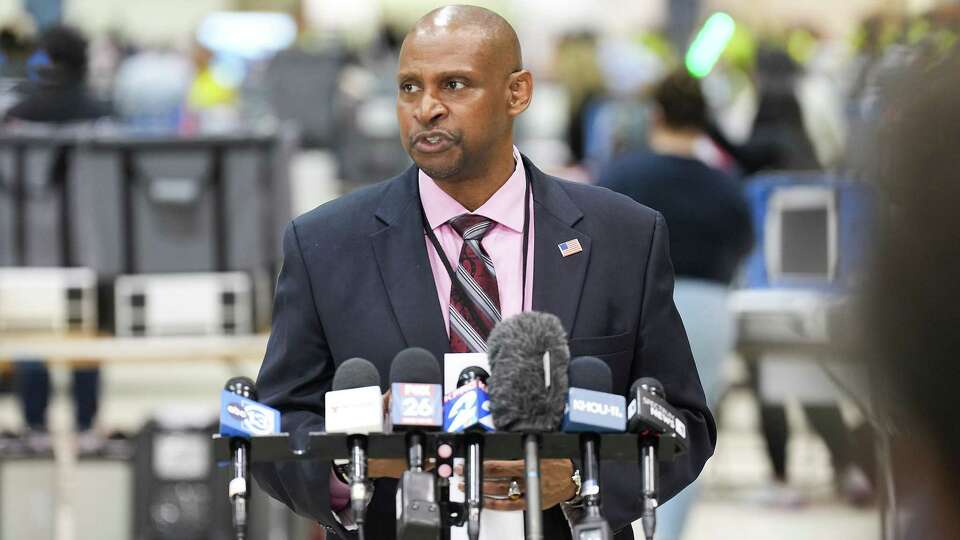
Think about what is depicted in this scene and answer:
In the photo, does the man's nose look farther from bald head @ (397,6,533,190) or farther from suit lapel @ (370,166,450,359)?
suit lapel @ (370,166,450,359)

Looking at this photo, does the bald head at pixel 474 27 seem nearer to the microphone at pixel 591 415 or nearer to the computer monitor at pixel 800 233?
the microphone at pixel 591 415

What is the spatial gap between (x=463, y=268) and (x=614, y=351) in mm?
275

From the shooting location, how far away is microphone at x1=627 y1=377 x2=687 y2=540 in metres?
2.06

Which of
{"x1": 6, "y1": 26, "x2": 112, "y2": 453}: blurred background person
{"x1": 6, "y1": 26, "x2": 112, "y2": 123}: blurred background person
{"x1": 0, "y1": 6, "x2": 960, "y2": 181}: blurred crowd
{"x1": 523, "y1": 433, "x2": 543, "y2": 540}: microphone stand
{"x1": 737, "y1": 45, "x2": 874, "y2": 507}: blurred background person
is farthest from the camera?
{"x1": 0, "y1": 6, "x2": 960, "y2": 181}: blurred crowd

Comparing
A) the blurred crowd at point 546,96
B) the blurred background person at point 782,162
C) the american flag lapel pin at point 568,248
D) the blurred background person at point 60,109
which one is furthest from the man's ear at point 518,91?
the blurred background person at point 60,109

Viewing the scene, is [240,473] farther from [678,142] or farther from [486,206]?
[678,142]

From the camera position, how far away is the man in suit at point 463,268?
95.3 inches

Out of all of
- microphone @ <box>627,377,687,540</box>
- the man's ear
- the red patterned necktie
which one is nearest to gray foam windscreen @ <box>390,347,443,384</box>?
microphone @ <box>627,377,687,540</box>

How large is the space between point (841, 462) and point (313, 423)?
5480 millimetres

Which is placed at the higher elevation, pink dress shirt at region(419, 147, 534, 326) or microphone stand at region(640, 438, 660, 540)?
pink dress shirt at region(419, 147, 534, 326)

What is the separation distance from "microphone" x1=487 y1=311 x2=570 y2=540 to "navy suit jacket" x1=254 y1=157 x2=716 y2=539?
15.9 inches

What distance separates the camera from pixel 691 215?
555 centimetres

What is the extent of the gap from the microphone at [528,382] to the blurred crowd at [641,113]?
89 cm

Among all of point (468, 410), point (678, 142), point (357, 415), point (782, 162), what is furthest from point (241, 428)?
point (782, 162)
